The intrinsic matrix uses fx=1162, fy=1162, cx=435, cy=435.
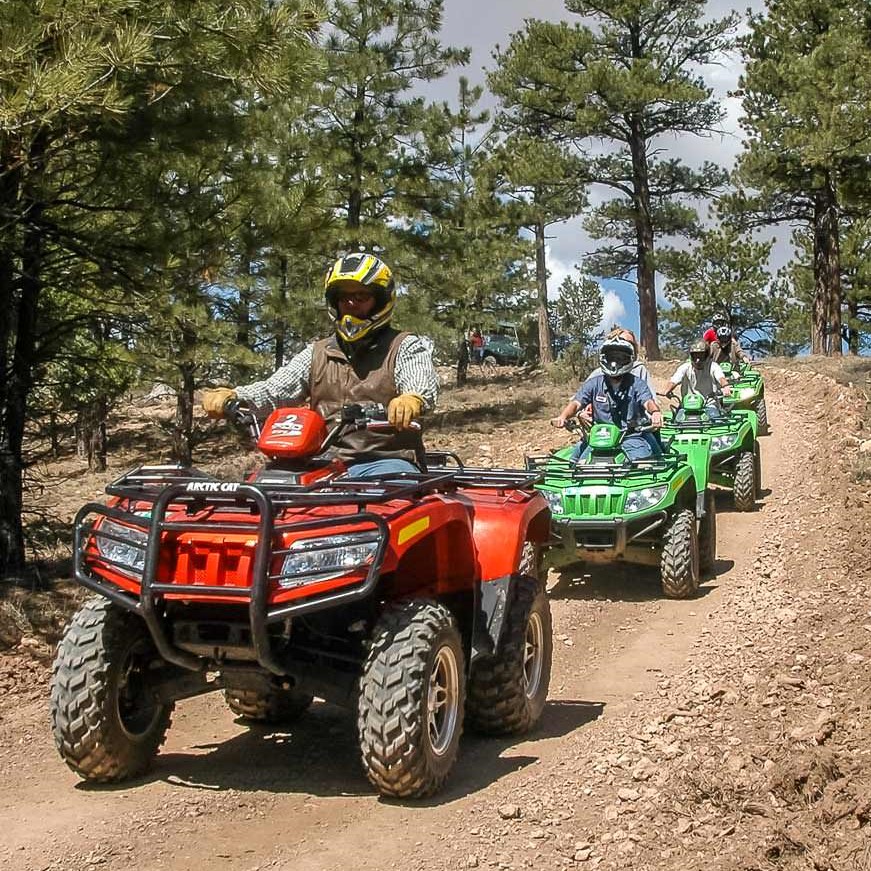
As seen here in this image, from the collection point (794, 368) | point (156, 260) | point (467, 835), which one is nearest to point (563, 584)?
point (156, 260)

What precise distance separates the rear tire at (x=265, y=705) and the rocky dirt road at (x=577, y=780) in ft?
0.36

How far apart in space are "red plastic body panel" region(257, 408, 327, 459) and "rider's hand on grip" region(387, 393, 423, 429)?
333mm

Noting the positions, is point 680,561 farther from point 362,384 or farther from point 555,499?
point 362,384

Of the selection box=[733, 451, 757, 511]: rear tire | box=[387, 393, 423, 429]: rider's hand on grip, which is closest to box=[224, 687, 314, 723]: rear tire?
box=[387, 393, 423, 429]: rider's hand on grip

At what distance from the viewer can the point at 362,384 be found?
19.4 ft

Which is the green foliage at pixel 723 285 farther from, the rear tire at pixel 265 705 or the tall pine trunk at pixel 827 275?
the rear tire at pixel 265 705

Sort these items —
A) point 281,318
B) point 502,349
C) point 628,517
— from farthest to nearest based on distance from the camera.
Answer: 1. point 502,349
2. point 281,318
3. point 628,517

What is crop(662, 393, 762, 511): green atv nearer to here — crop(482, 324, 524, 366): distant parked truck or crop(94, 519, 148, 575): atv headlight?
crop(94, 519, 148, 575): atv headlight

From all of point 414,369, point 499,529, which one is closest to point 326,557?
point 499,529

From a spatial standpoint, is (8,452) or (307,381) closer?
(307,381)

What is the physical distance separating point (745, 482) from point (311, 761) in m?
9.30

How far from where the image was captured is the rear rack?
441 cm

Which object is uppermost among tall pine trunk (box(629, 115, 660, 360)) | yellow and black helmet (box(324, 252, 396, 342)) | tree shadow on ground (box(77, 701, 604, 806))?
tall pine trunk (box(629, 115, 660, 360))

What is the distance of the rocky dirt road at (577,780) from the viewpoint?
423 cm
